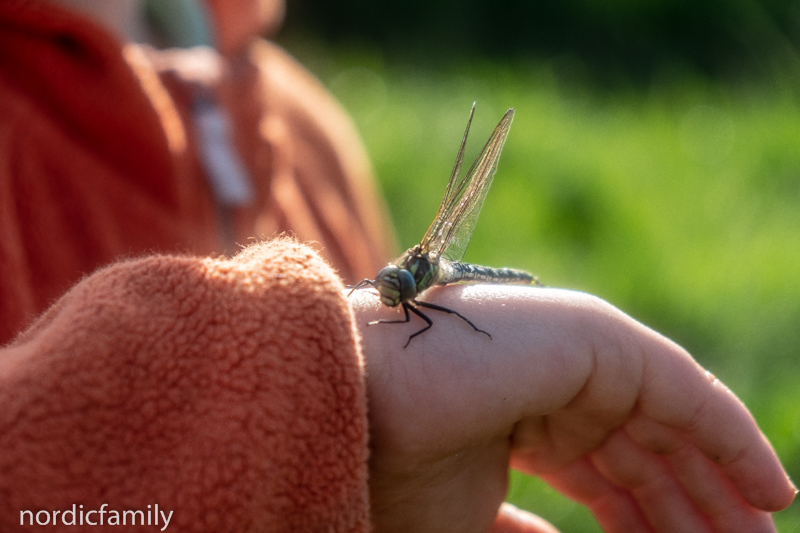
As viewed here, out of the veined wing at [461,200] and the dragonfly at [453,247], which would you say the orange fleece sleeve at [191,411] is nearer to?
the dragonfly at [453,247]

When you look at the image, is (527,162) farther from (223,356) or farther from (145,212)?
(223,356)

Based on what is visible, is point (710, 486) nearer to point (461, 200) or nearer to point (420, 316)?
point (420, 316)

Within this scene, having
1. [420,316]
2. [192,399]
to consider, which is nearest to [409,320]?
[420,316]

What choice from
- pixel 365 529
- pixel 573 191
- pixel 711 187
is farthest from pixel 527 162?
pixel 365 529

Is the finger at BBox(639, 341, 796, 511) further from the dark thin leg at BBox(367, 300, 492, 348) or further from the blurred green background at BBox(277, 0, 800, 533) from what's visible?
the blurred green background at BBox(277, 0, 800, 533)

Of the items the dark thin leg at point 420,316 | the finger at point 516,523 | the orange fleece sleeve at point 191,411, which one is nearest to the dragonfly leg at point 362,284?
the dark thin leg at point 420,316
